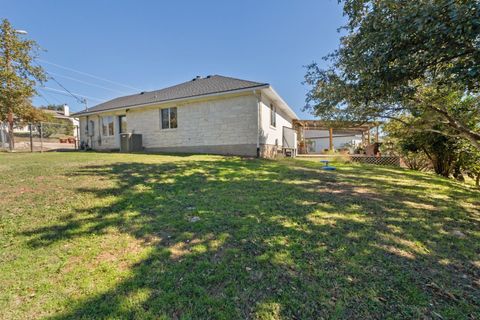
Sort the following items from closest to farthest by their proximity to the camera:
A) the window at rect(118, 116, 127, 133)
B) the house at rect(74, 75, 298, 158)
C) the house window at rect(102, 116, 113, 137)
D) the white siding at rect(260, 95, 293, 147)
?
the house at rect(74, 75, 298, 158) → the white siding at rect(260, 95, 293, 147) → the window at rect(118, 116, 127, 133) → the house window at rect(102, 116, 113, 137)

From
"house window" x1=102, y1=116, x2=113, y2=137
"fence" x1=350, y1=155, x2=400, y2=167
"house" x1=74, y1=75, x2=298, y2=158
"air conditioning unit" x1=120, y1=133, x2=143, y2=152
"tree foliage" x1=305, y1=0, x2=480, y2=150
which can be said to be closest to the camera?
"tree foliage" x1=305, y1=0, x2=480, y2=150

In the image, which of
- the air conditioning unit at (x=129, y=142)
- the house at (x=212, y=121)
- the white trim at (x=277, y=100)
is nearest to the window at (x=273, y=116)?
the house at (x=212, y=121)

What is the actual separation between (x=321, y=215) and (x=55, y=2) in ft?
60.8

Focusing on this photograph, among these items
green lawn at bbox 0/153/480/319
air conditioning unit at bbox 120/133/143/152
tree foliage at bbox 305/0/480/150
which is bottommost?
green lawn at bbox 0/153/480/319

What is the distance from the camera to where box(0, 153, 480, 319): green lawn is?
1962 millimetres

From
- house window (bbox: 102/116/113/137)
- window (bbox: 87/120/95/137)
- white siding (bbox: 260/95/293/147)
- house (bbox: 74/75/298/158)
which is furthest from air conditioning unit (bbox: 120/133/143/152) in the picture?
white siding (bbox: 260/95/293/147)

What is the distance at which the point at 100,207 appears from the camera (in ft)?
12.7

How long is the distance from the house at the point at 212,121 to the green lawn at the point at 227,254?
686 centimetres

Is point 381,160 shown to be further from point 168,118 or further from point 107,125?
point 107,125

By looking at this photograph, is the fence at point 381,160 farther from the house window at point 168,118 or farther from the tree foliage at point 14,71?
the tree foliage at point 14,71

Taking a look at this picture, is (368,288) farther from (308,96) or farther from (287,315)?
(308,96)

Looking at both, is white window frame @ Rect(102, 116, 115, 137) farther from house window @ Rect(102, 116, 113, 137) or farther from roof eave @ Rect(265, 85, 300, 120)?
roof eave @ Rect(265, 85, 300, 120)

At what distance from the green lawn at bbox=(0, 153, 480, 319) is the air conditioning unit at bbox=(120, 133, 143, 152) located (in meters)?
8.93

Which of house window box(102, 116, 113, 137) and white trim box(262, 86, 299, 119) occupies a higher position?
white trim box(262, 86, 299, 119)
